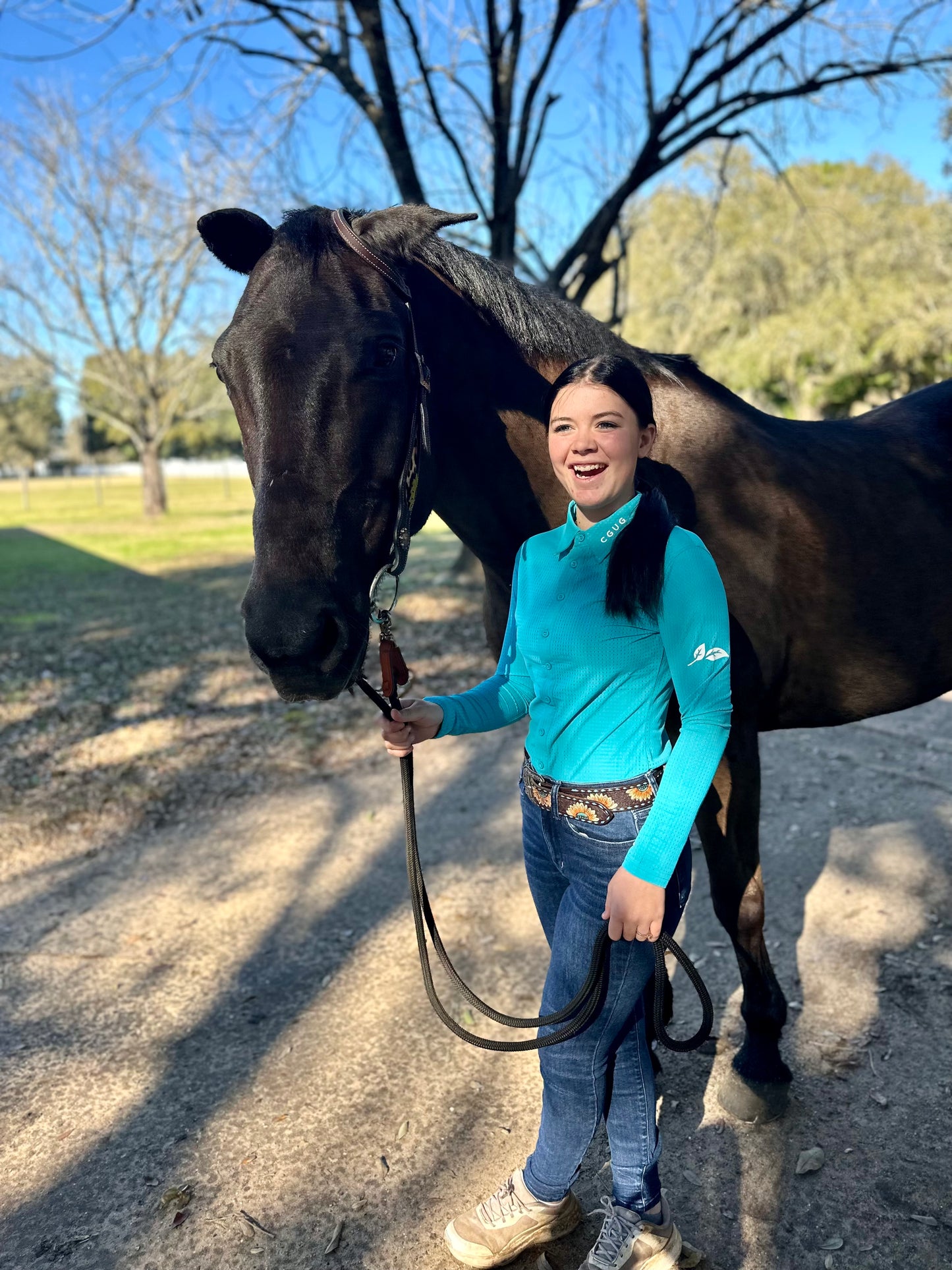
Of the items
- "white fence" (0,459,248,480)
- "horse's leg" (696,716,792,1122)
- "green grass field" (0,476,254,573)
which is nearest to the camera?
"horse's leg" (696,716,792,1122)

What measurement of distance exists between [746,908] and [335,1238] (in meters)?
1.35

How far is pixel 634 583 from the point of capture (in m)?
1.46

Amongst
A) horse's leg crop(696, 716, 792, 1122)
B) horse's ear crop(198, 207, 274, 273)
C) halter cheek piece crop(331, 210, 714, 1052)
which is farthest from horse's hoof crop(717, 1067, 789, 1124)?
horse's ear crop(198, 207, 274, 273)

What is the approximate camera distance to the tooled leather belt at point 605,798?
5.08ft

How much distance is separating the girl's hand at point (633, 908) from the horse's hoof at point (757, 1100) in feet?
4.32

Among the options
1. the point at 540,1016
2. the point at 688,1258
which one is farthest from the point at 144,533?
the point at 688,1258

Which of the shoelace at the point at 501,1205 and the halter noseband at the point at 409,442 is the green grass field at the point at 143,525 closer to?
the halter noseband at the point at 409,442

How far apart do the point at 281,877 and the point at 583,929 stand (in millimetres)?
2726

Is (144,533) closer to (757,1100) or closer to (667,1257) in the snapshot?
(757,1100)

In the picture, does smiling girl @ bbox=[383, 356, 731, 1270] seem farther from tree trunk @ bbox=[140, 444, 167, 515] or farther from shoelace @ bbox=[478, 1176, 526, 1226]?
tree trunk @ bbox=[140, 444, 167, 515]

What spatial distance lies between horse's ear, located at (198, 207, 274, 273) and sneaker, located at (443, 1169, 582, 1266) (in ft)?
7.34

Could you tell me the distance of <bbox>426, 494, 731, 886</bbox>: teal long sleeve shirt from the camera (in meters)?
1.40

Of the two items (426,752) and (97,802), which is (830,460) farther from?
(97,802)

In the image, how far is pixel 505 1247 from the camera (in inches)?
72.0
